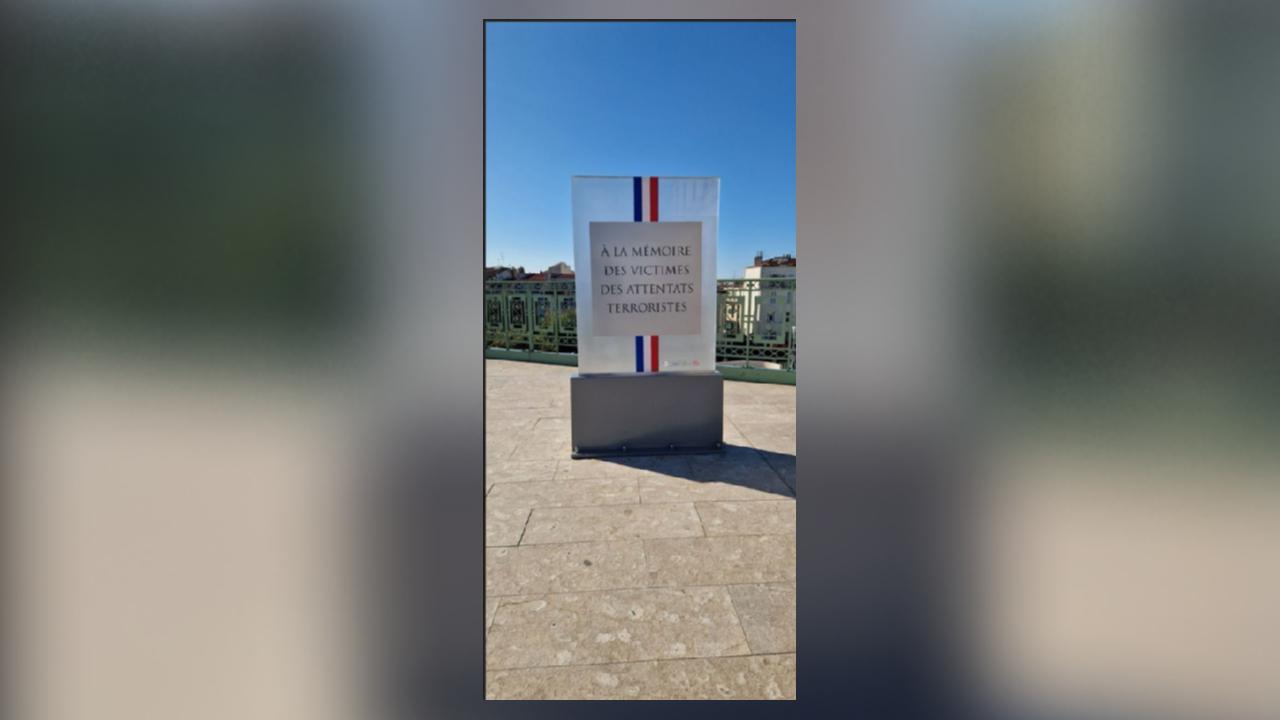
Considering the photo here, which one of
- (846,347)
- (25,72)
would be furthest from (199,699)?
(846,347)

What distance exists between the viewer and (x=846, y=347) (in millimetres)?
1351

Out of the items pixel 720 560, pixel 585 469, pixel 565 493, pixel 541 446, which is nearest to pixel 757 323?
pixel 541 446

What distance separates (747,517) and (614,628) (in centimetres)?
146

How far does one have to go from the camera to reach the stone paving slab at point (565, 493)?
3830 mm

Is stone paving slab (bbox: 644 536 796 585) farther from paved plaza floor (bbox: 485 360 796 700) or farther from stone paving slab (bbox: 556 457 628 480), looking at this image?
stone paving slab (bbox: 556 457 628 480)

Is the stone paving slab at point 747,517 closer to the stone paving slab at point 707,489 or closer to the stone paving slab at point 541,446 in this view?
the stone paving slab at point 707,489

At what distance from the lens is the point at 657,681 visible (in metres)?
2.04

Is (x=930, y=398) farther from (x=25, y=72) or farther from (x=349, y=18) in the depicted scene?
(x=25, y=72)

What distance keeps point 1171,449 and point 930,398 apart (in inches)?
24.5

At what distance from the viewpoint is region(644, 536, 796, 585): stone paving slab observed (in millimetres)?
2783

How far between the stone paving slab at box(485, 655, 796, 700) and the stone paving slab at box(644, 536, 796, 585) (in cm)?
63

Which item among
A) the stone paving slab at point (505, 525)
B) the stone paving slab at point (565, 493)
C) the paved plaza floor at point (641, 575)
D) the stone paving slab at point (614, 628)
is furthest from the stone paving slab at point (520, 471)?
the stone paving slab at point (614, 628)

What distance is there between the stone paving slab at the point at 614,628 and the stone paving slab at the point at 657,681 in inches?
1.9

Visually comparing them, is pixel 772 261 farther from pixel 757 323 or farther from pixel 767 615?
pixel 767 615
